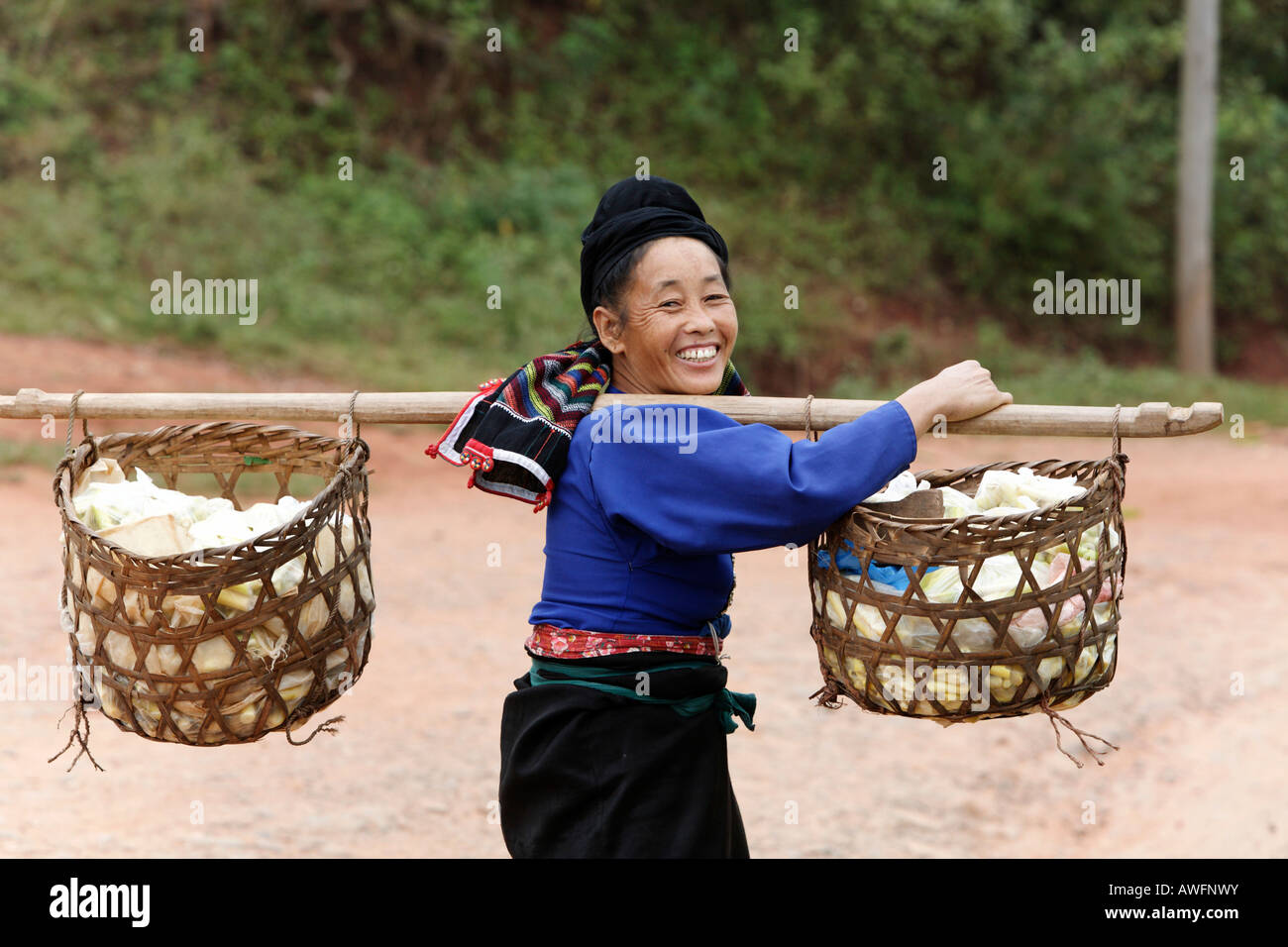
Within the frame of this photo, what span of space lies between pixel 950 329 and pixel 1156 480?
420 cm

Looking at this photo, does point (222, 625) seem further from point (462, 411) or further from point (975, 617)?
point (975, 617)

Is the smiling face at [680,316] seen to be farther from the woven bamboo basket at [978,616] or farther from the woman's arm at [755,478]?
the woven bamboo basket at [978,616]

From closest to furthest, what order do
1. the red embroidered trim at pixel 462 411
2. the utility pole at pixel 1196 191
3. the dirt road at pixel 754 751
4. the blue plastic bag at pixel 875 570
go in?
the blue plastic bag at pixel 875 570, the red embroidered trim at pixel 462 411, the dirt road at pixel 754 751, the utility pole at pixel 1196 191

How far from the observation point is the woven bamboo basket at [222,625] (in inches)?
84.7

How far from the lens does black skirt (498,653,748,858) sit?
2.14 m

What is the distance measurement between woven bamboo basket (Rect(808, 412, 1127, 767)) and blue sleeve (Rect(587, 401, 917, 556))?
10 centimetres

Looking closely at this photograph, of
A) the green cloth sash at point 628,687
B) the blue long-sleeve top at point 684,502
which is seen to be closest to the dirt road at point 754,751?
the green cloth sash at point 628,687

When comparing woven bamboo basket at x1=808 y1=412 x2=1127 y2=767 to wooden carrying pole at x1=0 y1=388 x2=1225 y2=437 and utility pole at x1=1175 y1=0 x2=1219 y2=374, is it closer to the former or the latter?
wooden carrying pole at x1=0 y1=388 x2=1225 y2=437

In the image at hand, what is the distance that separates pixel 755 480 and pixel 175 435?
4.00 ft

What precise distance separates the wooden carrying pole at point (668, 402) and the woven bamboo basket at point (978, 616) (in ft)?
0.31

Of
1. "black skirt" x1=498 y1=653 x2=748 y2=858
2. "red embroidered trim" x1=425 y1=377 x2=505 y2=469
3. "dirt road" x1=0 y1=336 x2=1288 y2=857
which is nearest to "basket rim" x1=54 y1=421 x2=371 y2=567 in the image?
"red embroidered trim" x1=425 y1=377 x2=505 y2=469

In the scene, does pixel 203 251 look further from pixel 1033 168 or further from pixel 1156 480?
pixel 1033 168

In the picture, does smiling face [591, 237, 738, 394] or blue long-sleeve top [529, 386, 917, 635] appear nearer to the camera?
blue long-sleeve top [529, 386, 917, 635]

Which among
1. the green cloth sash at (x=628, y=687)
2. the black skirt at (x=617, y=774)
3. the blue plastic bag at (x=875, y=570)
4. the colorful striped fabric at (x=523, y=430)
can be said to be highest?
Result: the colorful striped fabric at (x=523, y=430)
